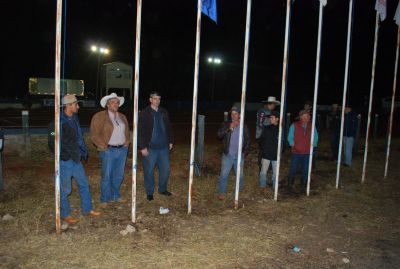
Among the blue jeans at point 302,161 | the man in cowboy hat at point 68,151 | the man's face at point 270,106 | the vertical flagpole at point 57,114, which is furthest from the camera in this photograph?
A: the man's face at point 270,106

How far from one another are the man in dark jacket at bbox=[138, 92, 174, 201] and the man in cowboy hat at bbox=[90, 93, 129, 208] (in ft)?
1.19

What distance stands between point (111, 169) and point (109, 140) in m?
0.57

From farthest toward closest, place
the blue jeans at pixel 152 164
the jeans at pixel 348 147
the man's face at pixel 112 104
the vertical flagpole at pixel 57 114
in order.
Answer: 1. the jeans at pixel 348 147
2. the blue jeans at pixel 152 164
3. the man's face at pixel 112 104
4. the vertical flagpole at pixel 57 114

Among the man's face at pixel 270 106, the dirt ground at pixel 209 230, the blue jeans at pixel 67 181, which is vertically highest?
the man's face at pixel 270 106

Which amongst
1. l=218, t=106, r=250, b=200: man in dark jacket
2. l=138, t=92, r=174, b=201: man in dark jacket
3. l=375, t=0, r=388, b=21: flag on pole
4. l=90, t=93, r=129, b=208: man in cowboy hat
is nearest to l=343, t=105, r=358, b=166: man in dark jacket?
l=375, t=0, r=388, b=21: flag on pole

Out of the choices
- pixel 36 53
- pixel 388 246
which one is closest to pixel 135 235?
pixel 388 246

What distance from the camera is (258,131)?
28.0 feet

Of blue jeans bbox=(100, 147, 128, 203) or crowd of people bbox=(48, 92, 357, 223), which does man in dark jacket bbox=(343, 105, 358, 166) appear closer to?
crowd of people bbox=(48, 92, 357, 223)

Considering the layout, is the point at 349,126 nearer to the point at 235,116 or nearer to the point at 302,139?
the point at 302,139

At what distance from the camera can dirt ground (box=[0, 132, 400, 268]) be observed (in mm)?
4794

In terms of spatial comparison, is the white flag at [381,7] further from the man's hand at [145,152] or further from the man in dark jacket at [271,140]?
the man's hand at [145,152]

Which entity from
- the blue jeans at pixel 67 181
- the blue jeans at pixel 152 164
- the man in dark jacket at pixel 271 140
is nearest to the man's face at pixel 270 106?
the man in dark jacket at pixel 271 140

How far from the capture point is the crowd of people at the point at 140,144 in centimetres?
576

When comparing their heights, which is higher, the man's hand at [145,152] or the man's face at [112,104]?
the man's face at [112,104]
